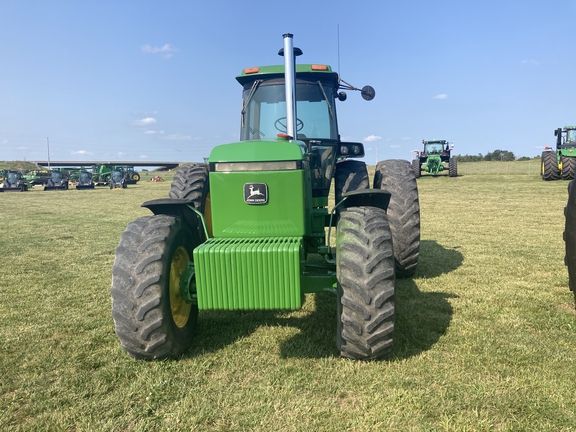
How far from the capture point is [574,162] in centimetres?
2222

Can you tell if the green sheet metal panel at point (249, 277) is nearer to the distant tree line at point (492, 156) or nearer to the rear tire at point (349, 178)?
the rear tire at point (349, 178)

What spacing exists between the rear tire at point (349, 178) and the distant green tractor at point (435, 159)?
2493cm

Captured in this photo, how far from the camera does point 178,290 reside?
3.95 metres

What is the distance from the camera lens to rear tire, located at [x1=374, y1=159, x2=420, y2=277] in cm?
568

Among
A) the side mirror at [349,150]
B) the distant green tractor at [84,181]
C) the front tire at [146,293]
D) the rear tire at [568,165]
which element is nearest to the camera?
the front tire at [146,293]

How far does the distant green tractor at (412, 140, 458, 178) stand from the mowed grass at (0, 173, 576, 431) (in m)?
25.0

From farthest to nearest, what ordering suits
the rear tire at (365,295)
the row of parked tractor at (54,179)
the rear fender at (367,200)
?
the row of parked tractor at (54,179) → the rear fender at (367,200) → the rear tire at (365,295)

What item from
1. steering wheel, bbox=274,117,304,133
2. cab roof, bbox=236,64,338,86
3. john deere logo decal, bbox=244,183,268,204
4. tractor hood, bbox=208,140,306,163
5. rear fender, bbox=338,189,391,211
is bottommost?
rear fender, bbox=338,189,391,211

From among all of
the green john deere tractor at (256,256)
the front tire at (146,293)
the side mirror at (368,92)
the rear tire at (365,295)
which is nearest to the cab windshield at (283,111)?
the side mirror at (368,92)

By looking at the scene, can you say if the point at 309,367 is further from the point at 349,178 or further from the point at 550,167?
the point at 550,167

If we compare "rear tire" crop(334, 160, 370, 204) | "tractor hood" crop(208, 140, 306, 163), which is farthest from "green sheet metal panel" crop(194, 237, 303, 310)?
"rear tire" crop(334, 160, 370, 204)

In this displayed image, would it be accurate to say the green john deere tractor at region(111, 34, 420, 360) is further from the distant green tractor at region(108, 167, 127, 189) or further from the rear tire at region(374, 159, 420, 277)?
the distant green tractor at region(108, 167, 127, 189)

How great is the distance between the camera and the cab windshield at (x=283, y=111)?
591 cm

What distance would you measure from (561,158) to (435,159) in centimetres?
874
